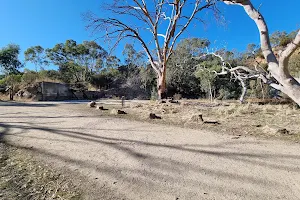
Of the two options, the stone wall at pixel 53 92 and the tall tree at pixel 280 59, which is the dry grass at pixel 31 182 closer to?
the tall tree at pixel 280 59

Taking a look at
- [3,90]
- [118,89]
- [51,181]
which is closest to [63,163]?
[51,181]

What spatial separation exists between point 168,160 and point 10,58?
95.6 ft

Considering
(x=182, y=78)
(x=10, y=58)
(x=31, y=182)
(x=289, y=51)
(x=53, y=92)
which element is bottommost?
(x=31, y=182)

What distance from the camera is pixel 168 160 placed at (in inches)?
106

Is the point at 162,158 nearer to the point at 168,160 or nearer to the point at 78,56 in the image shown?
the point at 168,160

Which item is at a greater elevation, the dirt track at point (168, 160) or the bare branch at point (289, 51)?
the bare branch at point (289, 51)

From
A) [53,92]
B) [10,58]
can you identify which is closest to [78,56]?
[10,58]

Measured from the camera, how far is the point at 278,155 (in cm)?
285

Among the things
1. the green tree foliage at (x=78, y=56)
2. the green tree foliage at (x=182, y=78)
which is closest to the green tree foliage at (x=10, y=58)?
the green tree foliage at (x=78, y=56)

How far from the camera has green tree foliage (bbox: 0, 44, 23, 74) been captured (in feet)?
78.9

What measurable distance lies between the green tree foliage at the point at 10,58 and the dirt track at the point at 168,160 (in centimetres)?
2503

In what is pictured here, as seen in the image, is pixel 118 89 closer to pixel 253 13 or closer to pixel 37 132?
pixel 37 132

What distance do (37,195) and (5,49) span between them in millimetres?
28465

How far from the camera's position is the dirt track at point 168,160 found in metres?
1.95
